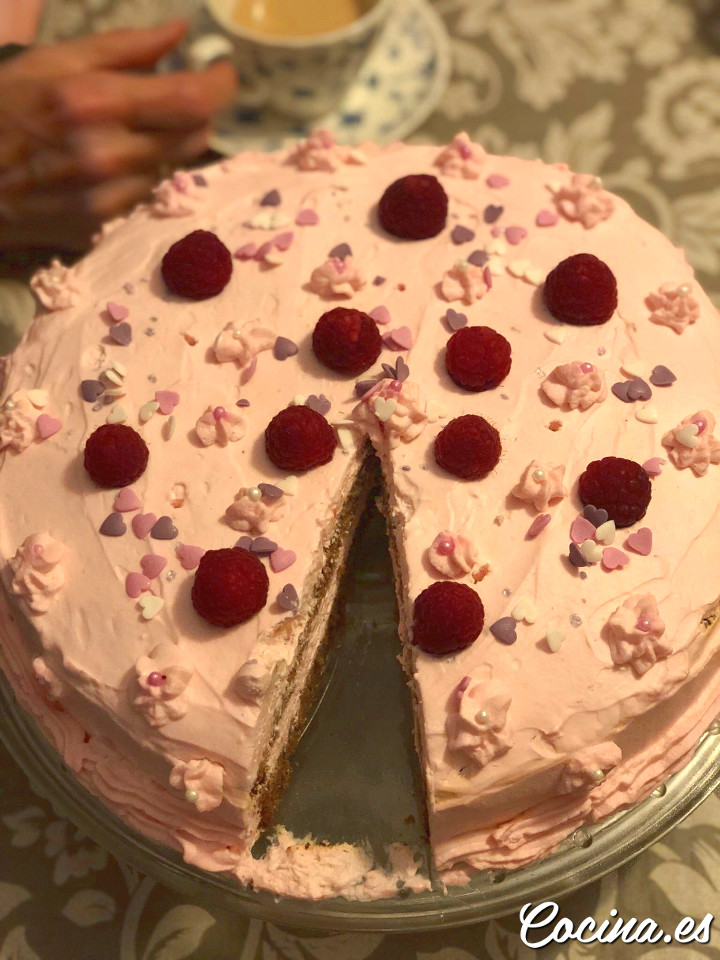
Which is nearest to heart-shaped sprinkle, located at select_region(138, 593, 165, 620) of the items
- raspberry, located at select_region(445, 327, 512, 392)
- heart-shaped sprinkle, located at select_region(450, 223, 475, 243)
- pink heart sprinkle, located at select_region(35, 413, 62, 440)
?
pink heart sprinkle, located at select_region(35, 413, 62, 440)

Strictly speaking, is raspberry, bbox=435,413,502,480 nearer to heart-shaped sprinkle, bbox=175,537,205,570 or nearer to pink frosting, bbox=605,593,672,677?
pink frosting, bbox=605,593,672,677

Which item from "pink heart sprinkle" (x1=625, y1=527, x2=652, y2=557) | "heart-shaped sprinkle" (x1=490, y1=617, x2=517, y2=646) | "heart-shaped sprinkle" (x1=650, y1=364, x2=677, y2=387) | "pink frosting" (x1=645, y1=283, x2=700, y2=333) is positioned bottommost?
"heart-shaped sprinkle" (x1=490, y1=617, x2=517, y2=646)

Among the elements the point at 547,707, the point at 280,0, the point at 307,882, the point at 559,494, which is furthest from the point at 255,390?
the point at 280,0

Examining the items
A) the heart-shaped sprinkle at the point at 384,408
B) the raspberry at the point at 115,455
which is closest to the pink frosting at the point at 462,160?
the heart-shaped sprinkle at the point at 384,408

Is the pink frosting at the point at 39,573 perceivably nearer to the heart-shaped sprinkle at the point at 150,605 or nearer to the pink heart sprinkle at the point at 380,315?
the heart-shaped sprinkle at the point at 150,605

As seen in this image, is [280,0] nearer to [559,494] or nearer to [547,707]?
[559,494]
